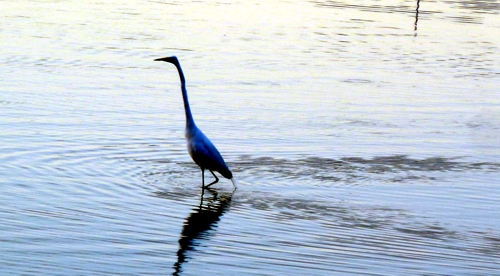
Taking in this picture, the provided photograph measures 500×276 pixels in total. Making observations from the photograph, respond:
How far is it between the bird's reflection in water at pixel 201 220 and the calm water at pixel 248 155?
0.03m

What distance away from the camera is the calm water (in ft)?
25.7

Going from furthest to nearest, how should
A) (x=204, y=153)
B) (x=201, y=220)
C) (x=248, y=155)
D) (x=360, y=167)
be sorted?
(x=248, y=155) → (x=360, y=167) → (x=204, y=153) → (x=201, y=220)

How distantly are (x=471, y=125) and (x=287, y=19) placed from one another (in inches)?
636

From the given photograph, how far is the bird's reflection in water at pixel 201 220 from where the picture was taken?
25.8 feet

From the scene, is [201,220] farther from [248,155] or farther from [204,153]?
[248,155]

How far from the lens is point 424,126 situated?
14398 mm

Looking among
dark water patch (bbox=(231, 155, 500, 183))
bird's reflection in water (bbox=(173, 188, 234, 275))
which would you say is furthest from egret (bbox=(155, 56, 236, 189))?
dark water patch (bbox=(231, 155, 500, 183))

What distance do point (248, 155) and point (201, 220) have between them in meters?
2.98

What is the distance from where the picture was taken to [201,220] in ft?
29.3

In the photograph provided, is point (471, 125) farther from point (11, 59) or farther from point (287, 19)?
point (287, 19)

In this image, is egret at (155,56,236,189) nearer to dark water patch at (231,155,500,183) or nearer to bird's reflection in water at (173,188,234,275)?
bird's reflection in water at (173,188,234,275)

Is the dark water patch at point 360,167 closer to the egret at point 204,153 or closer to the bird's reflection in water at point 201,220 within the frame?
the egret at point 204,153

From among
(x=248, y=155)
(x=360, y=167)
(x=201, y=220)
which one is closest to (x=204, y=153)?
(x=201, y=220)

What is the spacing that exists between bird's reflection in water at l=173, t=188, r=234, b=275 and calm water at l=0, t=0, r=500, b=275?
3cm
